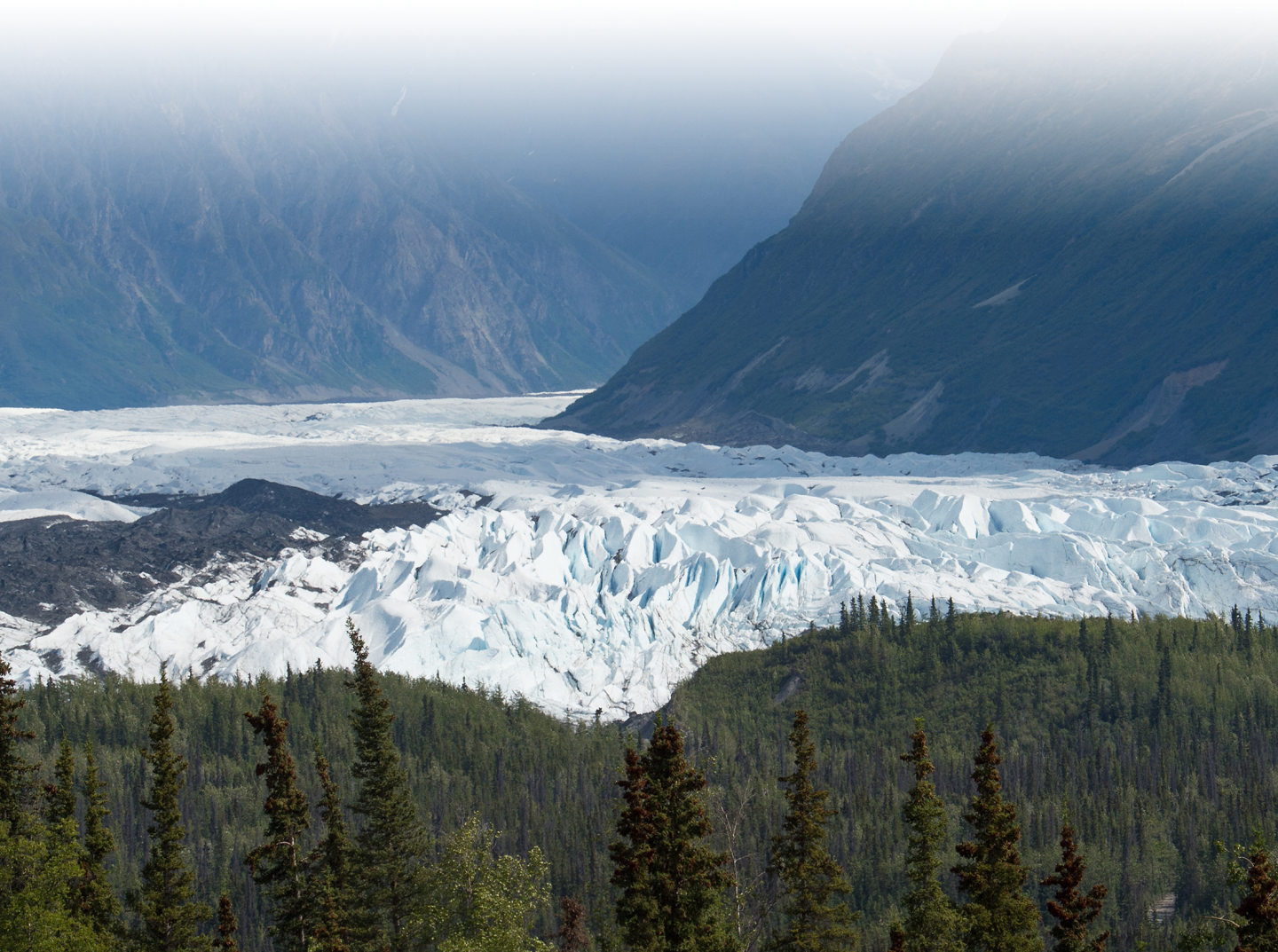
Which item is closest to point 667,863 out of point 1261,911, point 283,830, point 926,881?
point 926,881

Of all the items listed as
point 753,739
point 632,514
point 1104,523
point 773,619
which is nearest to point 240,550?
point 632,514

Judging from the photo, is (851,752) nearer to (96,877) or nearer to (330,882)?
(330,882)

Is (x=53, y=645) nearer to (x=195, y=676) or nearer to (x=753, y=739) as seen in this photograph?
(x=195, y=676)

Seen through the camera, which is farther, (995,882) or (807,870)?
(807,870)

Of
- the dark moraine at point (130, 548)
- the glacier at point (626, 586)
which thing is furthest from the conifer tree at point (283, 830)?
the dark moraine at point (130, 548)

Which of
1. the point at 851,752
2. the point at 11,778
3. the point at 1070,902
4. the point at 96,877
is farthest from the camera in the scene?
the point at 851,752

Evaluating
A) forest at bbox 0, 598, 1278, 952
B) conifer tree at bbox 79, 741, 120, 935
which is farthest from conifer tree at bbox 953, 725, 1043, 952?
forest at bbox 0, 598, 1278, 952

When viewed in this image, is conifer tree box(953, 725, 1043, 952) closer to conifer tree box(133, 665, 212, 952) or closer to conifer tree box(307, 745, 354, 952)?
conifer tree box(307, 745, 354, 952)
